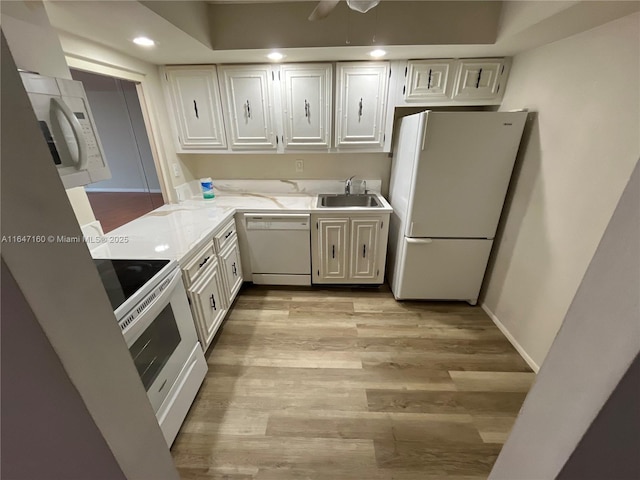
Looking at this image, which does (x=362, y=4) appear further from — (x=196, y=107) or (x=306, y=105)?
(x=196, y=107)

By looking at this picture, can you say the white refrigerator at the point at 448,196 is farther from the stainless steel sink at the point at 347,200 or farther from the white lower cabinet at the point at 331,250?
the white lower cabinet at the point at 331,250

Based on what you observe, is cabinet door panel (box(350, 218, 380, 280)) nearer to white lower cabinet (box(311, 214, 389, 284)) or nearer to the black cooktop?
white lower cabinet (box(311, 214, 389, 284))

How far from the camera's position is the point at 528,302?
1.79 meters

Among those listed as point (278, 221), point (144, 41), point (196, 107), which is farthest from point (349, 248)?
point (144, 41)

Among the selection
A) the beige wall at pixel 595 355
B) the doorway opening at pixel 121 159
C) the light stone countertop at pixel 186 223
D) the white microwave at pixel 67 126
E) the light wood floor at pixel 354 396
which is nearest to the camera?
the beige wall at pixel 595 355

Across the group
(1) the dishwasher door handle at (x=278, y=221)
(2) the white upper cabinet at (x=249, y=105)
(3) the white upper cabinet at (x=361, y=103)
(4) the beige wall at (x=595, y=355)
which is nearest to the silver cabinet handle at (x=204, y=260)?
(1) the dishwasher door handle at (x=278, y=221)

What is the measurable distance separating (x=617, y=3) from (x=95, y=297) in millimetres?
2141

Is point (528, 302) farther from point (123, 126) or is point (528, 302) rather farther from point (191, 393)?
point (123, 126)

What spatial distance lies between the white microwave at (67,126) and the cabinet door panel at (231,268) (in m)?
1.02

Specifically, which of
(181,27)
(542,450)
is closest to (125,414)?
(542,450)

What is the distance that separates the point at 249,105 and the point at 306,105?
50 centimetres

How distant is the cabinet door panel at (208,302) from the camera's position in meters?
1.58

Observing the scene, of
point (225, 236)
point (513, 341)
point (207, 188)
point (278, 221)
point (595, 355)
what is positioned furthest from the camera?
point (207, 188)

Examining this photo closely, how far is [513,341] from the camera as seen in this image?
6.28 ft
